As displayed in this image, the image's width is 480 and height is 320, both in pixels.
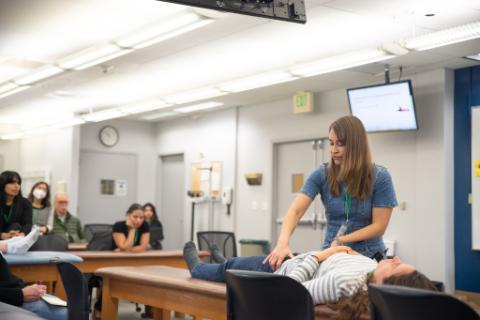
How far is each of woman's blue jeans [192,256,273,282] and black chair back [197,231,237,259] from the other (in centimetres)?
383

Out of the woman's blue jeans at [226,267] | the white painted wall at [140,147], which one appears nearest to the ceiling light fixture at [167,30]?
the woman's blue jeans at [226,267]

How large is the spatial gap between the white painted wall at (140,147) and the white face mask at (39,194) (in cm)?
462

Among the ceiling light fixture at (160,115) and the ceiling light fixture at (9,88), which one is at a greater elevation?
the ceiling light fixture at (160,115)

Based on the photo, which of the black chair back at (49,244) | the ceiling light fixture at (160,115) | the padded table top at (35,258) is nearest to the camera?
the padded table top at (35,258)

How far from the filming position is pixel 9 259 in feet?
16.1

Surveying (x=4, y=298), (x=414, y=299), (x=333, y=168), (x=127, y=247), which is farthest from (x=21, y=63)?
(x=414, y=299)

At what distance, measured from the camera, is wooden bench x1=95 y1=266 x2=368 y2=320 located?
3246mm

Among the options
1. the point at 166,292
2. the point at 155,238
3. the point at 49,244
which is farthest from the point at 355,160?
the point at 155,238

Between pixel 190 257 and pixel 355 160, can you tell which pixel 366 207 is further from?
pixel 190 257

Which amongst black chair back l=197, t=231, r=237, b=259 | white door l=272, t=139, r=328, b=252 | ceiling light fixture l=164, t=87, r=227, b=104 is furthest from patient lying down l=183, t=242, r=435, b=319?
white door l=272, t=139, r=328, b=252

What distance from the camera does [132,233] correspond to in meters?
6.67

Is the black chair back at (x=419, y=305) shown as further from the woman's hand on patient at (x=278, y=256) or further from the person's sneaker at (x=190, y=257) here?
the person's sneaker at (x=190, y=257)

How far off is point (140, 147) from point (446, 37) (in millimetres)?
8090

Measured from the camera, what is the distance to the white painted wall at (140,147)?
12.2m
